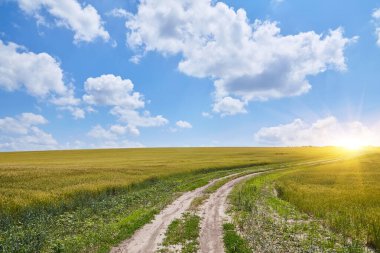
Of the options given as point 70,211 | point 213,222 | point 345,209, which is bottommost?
point 70,211

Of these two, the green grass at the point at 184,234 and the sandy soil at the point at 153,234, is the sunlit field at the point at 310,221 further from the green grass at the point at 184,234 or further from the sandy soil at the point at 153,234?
the sandy soil at the point at 153,234

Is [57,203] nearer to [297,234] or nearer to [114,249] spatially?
[114,249]

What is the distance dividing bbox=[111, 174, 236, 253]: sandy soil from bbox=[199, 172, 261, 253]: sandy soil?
1695mm

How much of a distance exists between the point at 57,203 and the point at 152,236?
11.1 m

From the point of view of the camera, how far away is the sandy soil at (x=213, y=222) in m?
13.9

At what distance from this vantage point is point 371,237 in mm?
14695

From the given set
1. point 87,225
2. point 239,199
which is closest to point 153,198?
point 239,199

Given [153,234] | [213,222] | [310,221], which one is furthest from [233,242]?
[310,221]

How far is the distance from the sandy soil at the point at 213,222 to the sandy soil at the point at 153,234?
5.56 ft

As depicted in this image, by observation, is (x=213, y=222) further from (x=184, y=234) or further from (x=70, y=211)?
(x=70, y=211)

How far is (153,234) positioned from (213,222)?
13.0ft

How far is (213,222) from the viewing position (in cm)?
1828

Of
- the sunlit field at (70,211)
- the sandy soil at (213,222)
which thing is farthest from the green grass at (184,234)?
the sunlit field at (70,211)

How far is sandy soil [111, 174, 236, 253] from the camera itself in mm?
13742
